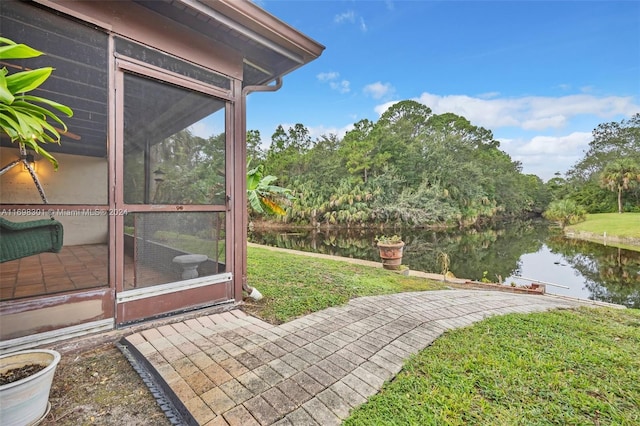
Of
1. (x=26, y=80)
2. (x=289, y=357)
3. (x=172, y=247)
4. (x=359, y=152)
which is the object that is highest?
(x=359, y=152)

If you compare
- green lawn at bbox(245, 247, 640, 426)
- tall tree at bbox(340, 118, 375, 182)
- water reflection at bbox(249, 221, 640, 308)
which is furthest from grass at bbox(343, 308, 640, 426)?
tall tree at bbox(340, 118, 375, 182)

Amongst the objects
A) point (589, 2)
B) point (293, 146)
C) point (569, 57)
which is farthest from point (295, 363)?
point (293, 146)

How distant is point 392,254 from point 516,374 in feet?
15.7

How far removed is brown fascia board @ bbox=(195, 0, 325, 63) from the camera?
240 centimetres

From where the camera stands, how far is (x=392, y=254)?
21.6ft

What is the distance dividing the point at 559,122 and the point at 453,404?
28.7m

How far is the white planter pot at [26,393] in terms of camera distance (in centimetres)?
123

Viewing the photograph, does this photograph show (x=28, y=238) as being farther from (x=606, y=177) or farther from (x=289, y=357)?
(x=606, y=177)

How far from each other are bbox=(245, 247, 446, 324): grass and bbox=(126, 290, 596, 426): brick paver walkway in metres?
0.21

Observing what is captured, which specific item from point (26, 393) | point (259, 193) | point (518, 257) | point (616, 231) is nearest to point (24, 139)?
point (26, 393)

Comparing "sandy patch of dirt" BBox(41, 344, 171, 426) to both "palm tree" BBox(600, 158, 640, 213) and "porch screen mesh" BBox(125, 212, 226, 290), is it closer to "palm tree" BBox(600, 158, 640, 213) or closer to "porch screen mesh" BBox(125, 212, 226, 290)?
"porch screen mesh" BBox(125, 212, 226, 290)

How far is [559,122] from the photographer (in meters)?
21.8

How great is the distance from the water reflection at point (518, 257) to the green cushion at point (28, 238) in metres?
8.25

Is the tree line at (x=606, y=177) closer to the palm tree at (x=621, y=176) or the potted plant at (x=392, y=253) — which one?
the palm tree at (x=621, y=176)
